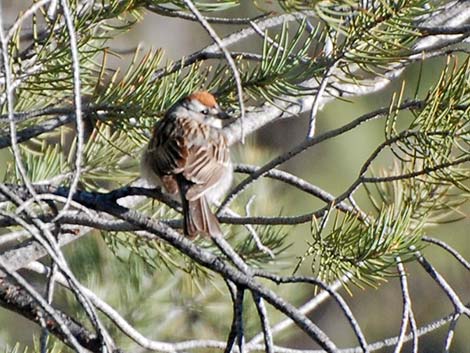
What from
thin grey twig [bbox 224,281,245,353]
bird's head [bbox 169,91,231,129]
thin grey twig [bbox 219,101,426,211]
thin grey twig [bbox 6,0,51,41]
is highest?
bird's head [bbox 169,91,231,129]

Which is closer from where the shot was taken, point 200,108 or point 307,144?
point 307,144

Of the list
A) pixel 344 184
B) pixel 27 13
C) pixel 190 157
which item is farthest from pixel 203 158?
pixel 344 184

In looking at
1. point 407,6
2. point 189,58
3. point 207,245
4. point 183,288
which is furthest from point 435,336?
point 407,6

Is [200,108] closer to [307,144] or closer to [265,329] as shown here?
[307,144]

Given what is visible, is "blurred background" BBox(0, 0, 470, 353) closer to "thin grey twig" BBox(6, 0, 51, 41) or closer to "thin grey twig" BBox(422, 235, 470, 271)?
"thin grey twig" BBox(422, 235, 470, 271)

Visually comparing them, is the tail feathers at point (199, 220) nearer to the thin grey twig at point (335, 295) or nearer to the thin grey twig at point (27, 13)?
the thin grey twig at point (335, 295)

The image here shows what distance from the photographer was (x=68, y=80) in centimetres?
163

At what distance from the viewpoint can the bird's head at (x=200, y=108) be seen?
189cm

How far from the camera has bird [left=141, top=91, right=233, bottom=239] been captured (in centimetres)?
195

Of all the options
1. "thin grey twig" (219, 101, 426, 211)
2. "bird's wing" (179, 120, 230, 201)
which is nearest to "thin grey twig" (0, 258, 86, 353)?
"thin grey twig" (219, 101, 426, 211)

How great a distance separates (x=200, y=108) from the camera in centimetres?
207

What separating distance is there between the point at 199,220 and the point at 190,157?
44cm

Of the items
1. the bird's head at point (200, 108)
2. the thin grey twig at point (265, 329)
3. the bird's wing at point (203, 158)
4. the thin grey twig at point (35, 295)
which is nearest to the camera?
the thin grey twig at point (35, 295)

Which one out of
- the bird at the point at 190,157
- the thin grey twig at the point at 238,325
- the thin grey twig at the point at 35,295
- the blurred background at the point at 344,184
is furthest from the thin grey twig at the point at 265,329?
the blurred background at the point at 344,184
